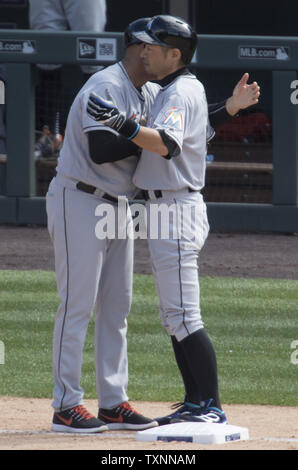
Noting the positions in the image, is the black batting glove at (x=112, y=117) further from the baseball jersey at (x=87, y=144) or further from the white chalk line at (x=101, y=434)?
the white chalk line at (x=101, y=434)

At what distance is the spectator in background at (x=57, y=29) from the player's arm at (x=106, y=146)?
5.53 meters

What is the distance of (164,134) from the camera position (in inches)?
157

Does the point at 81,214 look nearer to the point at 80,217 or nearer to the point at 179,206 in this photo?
the point at 80,217

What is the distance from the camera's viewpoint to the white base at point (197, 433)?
405cm

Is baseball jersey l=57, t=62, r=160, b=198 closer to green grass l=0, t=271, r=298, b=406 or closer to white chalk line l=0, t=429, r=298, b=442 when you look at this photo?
white chalk line l=0, t=429, r=298, b=442

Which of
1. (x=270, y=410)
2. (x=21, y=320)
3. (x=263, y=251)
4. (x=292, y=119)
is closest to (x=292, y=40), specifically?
(x=292, y=119)

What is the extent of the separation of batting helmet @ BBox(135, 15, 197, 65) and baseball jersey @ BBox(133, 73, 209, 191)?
0.13 meters

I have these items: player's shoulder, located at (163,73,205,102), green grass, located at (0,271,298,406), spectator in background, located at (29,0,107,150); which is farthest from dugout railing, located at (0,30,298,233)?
player's shoulder, located at (163,73,205,102)

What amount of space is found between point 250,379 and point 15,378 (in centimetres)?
124

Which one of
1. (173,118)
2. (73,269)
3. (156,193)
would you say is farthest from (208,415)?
(173,118)

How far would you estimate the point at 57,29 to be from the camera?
10008 mm

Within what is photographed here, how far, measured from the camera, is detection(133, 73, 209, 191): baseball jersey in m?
4.14

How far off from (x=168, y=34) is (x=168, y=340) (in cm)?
272

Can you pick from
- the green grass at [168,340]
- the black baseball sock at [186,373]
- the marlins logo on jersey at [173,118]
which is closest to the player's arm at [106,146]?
the marlins logo on jersey at [173,118]
